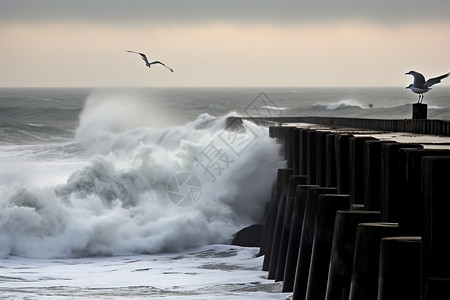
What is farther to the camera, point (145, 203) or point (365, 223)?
point (145, 203)

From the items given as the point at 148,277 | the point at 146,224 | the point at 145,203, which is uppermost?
the point at 145,203

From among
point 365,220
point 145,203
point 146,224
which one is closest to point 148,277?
point 146,224

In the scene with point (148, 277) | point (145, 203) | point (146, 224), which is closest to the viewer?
point (148, 277)

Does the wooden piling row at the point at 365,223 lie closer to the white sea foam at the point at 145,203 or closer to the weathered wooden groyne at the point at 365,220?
the weathered wooden groyne at the point at 365,220

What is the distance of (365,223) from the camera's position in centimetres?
998

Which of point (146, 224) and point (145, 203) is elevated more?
point (145, 203)

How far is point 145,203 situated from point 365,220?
1303 centimetres

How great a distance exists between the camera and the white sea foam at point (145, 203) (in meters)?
20.5

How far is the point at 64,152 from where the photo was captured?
41.1 metres

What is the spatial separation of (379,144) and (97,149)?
3029cm

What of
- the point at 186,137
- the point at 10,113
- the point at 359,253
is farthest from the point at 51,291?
the point at 10,113

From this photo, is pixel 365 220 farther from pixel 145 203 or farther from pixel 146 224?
pixel 145 203

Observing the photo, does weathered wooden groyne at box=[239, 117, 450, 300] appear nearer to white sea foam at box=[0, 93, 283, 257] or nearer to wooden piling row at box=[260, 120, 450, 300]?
wooden piling row at box=[260, 120, 450, 300]

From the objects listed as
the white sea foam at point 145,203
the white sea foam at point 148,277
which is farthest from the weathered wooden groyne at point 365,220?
the white sea foam at point 145,203
